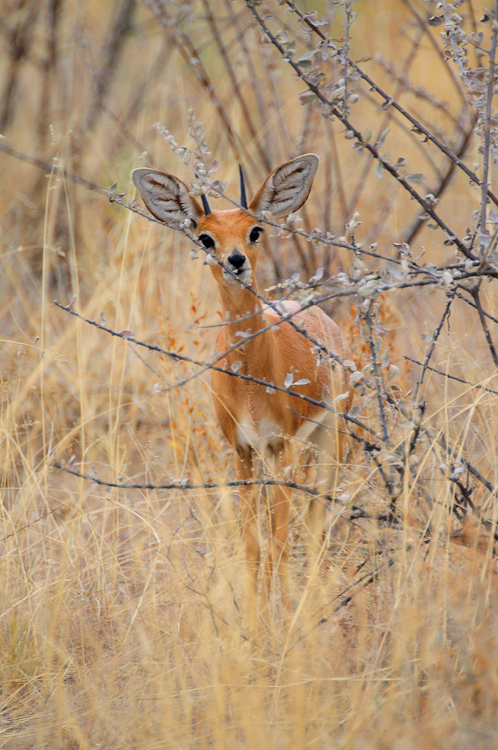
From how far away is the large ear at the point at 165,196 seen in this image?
3748 millimetres

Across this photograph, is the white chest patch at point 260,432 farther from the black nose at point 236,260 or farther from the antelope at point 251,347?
the black nose at point 236,260

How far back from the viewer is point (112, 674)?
2609mm

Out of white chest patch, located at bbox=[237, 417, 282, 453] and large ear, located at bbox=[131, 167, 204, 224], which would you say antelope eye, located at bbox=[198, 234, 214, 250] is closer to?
large ear, located at bbox=[131, 167, 204, 224]

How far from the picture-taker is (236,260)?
11.5ft

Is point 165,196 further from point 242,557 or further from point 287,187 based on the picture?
point 242,557

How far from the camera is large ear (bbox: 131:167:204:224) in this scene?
3.75m

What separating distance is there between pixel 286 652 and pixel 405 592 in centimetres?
47

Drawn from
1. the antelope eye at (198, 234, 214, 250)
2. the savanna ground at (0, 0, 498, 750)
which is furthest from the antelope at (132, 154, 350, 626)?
the savanna ground at (0, 0, 498, 750)

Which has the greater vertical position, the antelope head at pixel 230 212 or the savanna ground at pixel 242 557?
the antelope head at pixel 230 212

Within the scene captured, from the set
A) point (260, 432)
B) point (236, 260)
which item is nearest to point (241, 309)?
point (236, 260)

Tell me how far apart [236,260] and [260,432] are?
1.01 metres

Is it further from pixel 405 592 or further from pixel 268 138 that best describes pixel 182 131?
pixel 405 592

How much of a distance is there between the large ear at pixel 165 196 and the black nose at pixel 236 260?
0.52 m

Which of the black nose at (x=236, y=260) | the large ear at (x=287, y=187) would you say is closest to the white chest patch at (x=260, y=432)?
the black nose at (x=236, y=260)
